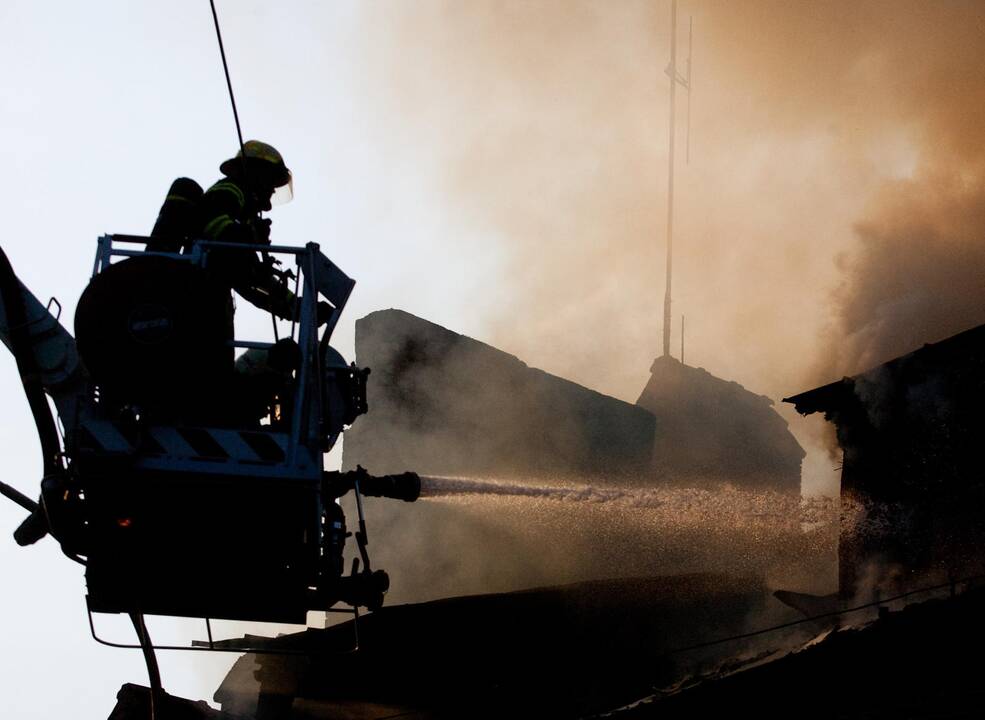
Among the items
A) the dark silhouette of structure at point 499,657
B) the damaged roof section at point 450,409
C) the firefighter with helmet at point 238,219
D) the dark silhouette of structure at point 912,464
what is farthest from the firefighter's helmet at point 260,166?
the damaged roof section at point 450,409

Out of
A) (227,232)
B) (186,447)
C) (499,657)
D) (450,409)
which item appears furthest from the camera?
(450,409)

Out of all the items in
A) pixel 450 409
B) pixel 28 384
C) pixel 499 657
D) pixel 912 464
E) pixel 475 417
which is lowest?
pixel 28 384

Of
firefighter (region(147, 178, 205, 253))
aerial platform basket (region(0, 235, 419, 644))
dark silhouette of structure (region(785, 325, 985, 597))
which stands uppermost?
dark silhouette of structure (region(785, 325, 985, 597))

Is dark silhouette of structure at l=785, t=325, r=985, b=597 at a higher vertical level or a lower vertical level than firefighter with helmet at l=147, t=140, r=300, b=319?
higher

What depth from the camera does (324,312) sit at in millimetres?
6914

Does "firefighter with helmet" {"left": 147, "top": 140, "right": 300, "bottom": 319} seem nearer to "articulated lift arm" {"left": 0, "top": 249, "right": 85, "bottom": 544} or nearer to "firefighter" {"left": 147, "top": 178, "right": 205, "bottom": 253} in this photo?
"firefighter" {"left": 147, "top": 178, "right": 205, "bottom": 253}

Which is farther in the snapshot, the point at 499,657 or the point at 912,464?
the point at 499,657

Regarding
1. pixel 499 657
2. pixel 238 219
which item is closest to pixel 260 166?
pixel 238 219

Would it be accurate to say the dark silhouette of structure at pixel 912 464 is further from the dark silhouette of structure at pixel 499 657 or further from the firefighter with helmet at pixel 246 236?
the firefighter with helmet at pixel 246 236

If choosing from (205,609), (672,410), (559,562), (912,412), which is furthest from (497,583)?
(205,609)

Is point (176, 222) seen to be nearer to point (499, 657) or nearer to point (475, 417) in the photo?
point (499, 657)

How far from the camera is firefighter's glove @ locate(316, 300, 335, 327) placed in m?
6.88

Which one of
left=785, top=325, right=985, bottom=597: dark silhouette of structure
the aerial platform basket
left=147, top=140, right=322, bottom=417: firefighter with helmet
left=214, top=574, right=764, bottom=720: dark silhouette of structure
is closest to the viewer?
the aerial platform basket

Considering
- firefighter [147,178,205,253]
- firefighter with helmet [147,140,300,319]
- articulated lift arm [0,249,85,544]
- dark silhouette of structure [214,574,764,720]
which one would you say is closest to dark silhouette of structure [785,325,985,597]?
dark silhouette of structure [214,574,764,720]
